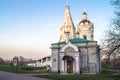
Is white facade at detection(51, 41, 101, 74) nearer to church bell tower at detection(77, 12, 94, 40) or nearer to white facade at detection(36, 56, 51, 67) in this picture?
church bell tower at detection(77, 12, 94, 40)

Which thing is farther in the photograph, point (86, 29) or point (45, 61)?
point (45, 61)

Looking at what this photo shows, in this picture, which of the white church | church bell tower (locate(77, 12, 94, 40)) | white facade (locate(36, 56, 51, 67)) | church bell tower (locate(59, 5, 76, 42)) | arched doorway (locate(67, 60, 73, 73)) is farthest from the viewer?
white facade (locate(36, 56, 51, 67))

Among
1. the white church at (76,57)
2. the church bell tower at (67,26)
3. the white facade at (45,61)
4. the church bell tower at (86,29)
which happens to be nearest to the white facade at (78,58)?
the white church at (76,57)

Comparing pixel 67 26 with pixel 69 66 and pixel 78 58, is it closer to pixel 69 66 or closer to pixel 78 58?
pixel 69 66

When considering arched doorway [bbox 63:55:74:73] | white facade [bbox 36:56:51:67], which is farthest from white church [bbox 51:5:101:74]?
white facade [bbox 36:56:51:67]

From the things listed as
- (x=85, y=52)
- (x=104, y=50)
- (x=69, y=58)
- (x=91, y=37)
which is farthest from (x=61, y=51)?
(x=91, y=37)

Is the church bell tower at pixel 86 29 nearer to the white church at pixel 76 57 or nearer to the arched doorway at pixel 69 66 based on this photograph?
the white church at pixel 76 57

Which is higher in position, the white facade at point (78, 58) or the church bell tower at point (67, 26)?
the church bell tower at point (67, 26)

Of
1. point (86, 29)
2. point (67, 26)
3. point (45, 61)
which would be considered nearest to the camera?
point (86, 29)

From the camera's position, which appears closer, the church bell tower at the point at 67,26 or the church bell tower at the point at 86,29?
the church bell tower at the point at 86,29

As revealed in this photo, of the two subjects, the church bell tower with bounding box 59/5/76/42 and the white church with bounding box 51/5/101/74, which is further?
the church bell tower with bounding box 59/5/76/42

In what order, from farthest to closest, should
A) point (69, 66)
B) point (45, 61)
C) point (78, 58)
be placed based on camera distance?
1. point (45, 61)
2. point (69, 66)
3. point (78, 58)

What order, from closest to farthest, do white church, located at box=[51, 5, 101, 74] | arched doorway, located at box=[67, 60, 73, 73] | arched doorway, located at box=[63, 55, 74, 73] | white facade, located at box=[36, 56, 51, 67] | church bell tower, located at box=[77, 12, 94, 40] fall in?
white church, located at box=[51, 5, 101, 74]
arched doorway, located at box=[63, 55, 74, 73]
arched doorway, located at box=[67, 60, 73, 73]
church bell tower, located at box=[77, 12, 94, 40]
white facade, located at box=[36, 56, 51, 67]

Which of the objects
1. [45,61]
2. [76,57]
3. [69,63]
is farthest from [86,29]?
[45,61]
